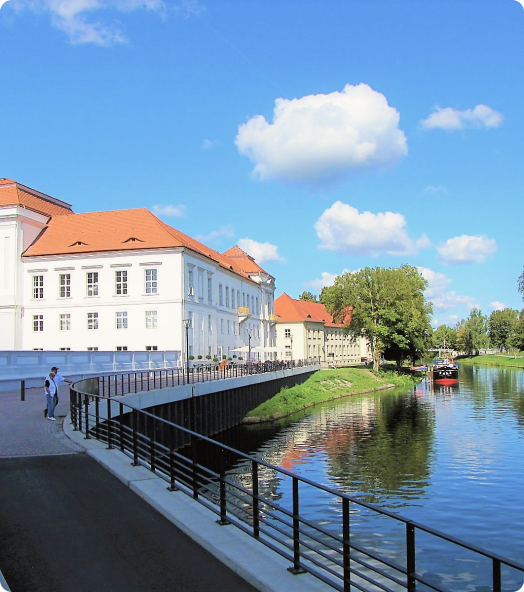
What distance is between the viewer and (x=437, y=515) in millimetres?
17344

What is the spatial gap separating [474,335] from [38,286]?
123m

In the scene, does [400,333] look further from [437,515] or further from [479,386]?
[437,515]

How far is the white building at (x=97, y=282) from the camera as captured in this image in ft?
179

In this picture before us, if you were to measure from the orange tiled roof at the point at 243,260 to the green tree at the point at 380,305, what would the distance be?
1137cm

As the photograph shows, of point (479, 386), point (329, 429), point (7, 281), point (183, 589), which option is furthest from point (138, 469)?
point (479, 386)

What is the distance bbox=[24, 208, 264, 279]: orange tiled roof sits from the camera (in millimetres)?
56000

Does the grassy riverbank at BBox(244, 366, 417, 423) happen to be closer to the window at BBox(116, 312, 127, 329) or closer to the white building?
the white building

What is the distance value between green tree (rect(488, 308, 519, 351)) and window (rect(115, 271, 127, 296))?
120 metres

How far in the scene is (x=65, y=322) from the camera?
57156mm

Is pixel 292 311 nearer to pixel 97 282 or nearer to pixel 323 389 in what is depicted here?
pixel 323 389

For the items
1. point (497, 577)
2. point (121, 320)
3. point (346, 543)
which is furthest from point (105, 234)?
point (497, 577)

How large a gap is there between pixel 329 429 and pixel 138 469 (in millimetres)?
25898

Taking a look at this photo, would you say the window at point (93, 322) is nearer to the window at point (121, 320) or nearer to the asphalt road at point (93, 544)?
the window at point (121, 320)

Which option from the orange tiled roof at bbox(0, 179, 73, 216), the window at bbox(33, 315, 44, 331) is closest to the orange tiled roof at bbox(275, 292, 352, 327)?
the orange tiled roof at bbox(0, 179, 73, 216)
